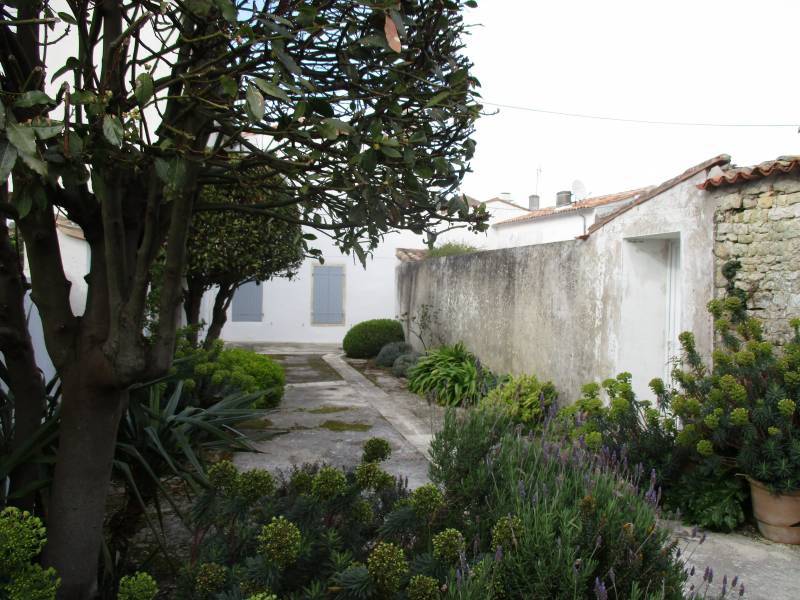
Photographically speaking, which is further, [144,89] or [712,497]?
[712,497]

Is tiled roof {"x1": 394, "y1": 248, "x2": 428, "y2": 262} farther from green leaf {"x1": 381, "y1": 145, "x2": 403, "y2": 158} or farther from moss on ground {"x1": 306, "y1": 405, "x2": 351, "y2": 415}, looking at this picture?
green leaf {"x1": 381, "y1": 145, "x2": 403, "y2": 158}

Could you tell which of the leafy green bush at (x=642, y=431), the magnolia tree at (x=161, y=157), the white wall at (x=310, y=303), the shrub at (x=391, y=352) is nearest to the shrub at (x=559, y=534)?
the magnolia tree at (x=161, y=157)

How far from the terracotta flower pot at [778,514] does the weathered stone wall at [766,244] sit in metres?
1.22

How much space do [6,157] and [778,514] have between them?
4517 mm

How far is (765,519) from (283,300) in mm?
14633

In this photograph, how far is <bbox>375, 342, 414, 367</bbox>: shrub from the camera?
40.4 feet

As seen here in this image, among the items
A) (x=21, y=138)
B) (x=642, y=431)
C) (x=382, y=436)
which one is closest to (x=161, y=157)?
(x=21, y=138)

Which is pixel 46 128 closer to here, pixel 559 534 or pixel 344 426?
pixel 559 534

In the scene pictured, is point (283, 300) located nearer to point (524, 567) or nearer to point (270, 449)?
point (270, 449)

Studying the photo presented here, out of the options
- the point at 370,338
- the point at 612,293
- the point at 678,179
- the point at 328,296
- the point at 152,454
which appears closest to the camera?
the point at 152,454

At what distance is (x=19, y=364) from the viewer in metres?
2.23

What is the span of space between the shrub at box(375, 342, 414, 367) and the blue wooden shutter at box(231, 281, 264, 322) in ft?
18.4

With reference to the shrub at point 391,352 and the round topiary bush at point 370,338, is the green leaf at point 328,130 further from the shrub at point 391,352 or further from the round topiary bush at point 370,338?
the round topiary bush at point 370,338

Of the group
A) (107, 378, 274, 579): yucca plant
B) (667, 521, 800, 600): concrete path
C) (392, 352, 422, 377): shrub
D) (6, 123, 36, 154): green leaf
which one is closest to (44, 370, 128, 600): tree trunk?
(107, 378, 274, 579): yucca plant
